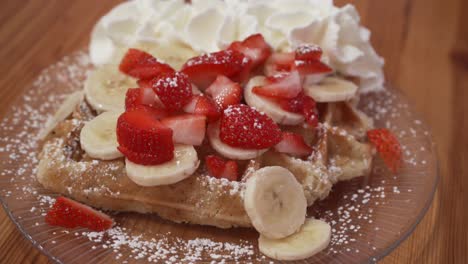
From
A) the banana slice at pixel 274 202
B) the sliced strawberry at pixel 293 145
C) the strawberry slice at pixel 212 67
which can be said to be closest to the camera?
the banana slice at pixel 274 202

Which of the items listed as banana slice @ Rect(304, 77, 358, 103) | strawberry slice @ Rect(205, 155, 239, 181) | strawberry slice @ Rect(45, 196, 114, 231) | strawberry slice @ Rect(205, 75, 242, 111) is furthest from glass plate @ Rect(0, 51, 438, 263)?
strawberry slice @ Rect(205, 75, 242, 111)

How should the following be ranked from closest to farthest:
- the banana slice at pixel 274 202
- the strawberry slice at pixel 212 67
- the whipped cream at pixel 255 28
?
the banana slice at pixel 274 202 → the strawberry slice at pixel 212 67 → the whipped cream at pixel 255 28

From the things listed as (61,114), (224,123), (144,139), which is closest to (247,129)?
(224,123)

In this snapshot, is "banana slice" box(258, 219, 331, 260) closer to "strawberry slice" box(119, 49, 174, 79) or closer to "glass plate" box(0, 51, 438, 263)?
"glass plate" box(0, 51, 438, 263)

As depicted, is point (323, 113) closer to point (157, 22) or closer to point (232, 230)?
point (232, 230)

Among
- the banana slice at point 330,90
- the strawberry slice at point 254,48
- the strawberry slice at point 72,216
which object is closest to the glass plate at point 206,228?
the strawberry slice at point 72,216

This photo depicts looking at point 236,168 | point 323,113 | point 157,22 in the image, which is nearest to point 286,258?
point 236,168

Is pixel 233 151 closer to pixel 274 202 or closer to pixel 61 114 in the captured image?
pixel 274 202

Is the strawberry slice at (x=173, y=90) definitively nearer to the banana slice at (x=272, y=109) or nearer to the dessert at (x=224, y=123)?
the dessert at (x=224, y=123)
